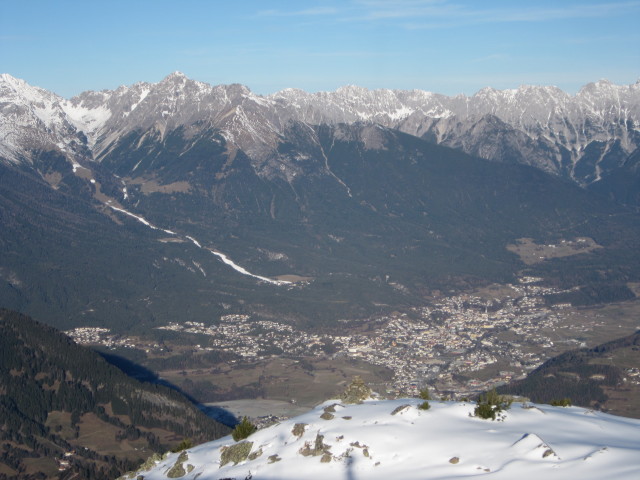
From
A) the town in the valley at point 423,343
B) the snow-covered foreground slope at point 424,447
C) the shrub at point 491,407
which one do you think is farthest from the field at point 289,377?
the shrub at point 491,407

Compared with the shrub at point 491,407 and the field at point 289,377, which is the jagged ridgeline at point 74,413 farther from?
the shrub at point 491,407

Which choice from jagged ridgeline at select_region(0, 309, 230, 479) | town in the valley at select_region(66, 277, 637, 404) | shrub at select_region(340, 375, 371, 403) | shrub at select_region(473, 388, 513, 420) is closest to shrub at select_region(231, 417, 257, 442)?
shrub at select_region(340, 375, 371, 403)

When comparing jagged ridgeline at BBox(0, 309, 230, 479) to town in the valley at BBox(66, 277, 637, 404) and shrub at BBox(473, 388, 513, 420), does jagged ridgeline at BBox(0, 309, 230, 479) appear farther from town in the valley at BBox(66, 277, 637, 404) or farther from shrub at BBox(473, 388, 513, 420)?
shrub at BBox(473, 388, 513, 420)

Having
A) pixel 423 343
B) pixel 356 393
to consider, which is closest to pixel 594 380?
pixel 423 343

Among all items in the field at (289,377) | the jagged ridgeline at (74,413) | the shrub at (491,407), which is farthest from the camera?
the field at (289,377)

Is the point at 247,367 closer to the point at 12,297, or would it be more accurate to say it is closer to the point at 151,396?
the point at 151,396

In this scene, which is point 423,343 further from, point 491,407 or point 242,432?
point 491,407
